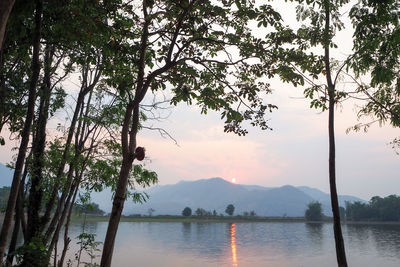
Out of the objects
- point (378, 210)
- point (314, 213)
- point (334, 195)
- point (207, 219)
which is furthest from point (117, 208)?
point (314, 213)

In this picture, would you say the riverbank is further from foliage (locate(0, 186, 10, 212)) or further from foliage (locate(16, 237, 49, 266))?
foliage (locate(16, 237, 49, 266))

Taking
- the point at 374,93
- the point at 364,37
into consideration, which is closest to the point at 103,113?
the point at 364,37

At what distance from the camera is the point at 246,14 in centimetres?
812

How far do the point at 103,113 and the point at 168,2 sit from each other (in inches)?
294

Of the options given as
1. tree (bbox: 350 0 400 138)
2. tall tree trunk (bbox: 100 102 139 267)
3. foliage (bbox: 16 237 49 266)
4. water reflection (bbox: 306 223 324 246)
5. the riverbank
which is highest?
tree (bbox: 350 0 400 138)

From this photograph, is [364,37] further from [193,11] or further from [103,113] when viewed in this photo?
[103,113]

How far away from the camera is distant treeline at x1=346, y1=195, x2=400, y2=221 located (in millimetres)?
135875

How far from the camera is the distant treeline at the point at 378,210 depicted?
446 feet

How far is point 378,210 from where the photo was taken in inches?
5551

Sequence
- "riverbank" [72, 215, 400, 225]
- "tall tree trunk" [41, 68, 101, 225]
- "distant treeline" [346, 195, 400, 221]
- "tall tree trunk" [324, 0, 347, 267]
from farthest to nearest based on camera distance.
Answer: "riverbank" [72, 215, 400, 225]
"distant treeline" [346, 195, 400, 221]
"tall tree trunk" [41, 68, 101, 225]
"tall tree trunk" [324, 0, 347, 267]

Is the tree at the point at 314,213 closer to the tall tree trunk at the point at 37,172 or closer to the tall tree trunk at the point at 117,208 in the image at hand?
the tall tree trunk at the point at 37,172

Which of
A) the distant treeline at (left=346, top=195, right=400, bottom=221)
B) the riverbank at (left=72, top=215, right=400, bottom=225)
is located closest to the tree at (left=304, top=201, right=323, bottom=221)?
the riverbank at (left=72, top=215, right=400, bottom=225)

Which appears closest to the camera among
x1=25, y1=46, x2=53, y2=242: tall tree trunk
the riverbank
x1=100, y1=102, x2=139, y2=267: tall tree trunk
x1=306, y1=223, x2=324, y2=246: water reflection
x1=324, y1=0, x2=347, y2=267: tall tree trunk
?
x1=100, y1=102, x2=139, y2=267: tall tree trunk

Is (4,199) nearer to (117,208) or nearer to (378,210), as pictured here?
(117,208)
